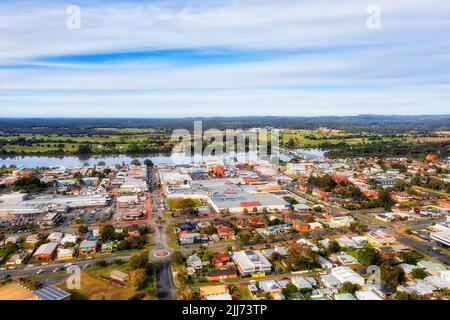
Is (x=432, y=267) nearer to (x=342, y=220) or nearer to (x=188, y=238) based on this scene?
(x=342, y=220)

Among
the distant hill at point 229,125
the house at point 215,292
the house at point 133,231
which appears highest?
the distant hill at point 229,125

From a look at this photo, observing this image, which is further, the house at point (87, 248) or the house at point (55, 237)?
the house at point (55, 237)

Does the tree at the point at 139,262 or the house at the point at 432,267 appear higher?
the tree at the point at 139,262

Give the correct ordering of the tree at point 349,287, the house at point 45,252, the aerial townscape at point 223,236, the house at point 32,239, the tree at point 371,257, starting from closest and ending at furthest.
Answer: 1. the tree at point 349,287
2. the aerial townscape at point 223,236
3. the tree at point 371,257
4. the house at point 45,252
5. the house at point 32,239

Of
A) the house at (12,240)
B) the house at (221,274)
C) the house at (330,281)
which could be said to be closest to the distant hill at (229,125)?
the house at (12,240)

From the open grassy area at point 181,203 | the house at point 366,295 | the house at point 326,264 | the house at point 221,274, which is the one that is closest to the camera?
the house at point 366,295

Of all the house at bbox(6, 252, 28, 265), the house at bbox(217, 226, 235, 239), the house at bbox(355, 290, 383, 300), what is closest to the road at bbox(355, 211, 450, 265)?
the house at bbox(355, 290, 383, 300)

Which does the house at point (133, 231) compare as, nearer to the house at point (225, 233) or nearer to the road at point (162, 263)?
the road at point (162, 263)

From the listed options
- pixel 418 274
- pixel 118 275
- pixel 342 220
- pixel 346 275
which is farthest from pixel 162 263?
pixel 342 220

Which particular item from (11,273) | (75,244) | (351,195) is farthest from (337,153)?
(11,273)
